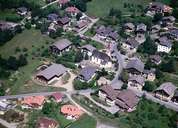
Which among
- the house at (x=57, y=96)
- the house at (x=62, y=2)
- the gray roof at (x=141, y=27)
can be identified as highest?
the house at (x=62, y=2)

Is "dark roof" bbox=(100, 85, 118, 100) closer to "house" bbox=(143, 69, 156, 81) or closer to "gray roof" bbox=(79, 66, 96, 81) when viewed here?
"gray roof" bbox=(79, 66, 96, 81)

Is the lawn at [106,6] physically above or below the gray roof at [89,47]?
above

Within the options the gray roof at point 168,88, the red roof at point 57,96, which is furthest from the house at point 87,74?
the gray roof at point 168,88

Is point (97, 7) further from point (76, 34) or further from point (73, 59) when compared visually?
point (73, 59)

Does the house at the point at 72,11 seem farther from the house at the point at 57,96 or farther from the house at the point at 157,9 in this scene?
the house at the point at 57,96

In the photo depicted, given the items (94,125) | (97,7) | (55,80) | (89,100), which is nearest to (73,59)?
(55,80)

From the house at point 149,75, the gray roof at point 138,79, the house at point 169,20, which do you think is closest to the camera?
the gray roof at point 138,79

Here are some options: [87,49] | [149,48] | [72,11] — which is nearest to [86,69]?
[87,49]

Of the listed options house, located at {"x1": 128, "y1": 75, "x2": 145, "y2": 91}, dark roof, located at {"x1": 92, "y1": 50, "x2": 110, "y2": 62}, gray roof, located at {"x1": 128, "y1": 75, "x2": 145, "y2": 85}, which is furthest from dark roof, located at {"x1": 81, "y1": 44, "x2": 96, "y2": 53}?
house, located at {"x1": 128, "y1": 75, "x2": 145, "y2": 91}
